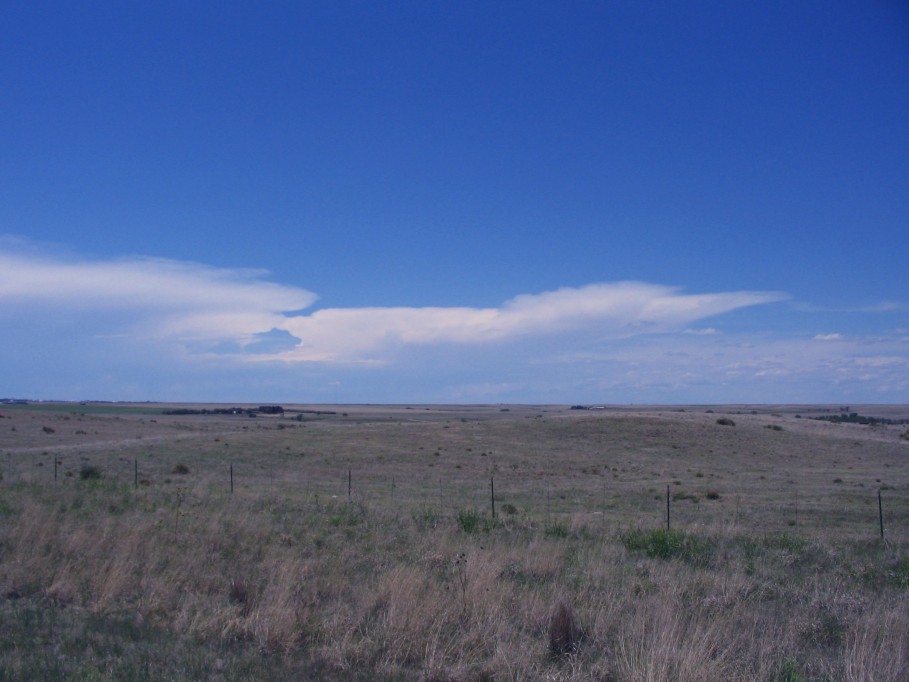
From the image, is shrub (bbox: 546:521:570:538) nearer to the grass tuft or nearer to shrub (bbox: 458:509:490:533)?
shrub (bbox: 458:509:490:533)

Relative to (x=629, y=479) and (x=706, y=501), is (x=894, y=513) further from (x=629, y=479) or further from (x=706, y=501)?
(x=629, y=479)

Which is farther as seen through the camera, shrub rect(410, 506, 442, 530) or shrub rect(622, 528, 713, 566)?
shrub rect(410, 506, 442, 530)

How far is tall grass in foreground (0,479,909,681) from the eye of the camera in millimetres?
6934

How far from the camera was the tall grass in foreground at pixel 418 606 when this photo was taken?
22.7 feet

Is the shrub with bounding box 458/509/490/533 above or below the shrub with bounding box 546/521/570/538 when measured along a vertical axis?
above

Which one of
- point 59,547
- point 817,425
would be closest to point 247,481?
point 59,547

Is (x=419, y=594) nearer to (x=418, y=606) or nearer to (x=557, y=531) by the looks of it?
(x=418, y=606)

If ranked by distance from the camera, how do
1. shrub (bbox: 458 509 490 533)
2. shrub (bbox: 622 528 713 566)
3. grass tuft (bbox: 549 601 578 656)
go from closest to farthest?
grass tuft (bbox: 549 601 578 656), shrub (bbox: 622 528 713 566), shrub (bbox: 458 509 490 533)

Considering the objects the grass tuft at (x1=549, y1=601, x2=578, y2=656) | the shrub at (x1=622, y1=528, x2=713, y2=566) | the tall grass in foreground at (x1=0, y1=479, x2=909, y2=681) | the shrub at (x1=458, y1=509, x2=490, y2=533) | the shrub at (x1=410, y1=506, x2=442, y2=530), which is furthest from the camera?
the shrub at (x1=410, y1=506, x2=442, y2=530)

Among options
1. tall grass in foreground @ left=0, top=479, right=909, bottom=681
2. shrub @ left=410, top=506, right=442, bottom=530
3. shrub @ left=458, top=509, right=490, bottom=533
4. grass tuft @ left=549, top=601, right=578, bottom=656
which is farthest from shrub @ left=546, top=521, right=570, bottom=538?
grass tuft @ left=549, top=601, right=578, bottom=656

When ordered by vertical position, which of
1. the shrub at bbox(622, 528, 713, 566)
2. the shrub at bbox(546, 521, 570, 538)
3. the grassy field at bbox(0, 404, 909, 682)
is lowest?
the shrub at bbox(546, 521, 570, 538)

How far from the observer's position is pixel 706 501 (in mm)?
33969

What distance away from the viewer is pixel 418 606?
27.4 ft

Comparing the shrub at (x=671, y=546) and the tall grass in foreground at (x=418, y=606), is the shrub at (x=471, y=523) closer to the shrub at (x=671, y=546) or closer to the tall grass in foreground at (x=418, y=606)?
the tall grass in foreground at (x=418, y=606)
